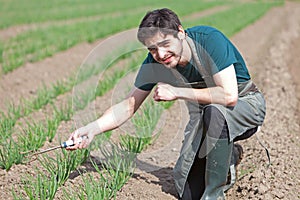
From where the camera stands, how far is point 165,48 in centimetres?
230

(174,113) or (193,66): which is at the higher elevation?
(193,66)

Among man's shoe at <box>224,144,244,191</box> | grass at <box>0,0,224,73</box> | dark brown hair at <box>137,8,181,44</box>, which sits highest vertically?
dark brown hair at <box>137,8,181,44</box>

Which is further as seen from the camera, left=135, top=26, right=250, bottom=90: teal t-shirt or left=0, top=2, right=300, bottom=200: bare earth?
left=0, top=2, right=300, bottom=200: bare earth

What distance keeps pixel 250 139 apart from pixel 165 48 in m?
1.52

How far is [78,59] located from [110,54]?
0.59m

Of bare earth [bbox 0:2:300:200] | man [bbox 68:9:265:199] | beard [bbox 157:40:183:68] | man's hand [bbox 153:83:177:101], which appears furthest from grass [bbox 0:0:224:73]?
man's hand [bbox 153:83:177:101]

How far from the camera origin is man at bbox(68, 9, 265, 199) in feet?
7.57

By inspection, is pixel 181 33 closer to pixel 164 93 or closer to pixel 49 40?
pixel 164 93

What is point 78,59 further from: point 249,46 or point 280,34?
point 280,34

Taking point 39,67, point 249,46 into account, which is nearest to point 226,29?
point 249,46

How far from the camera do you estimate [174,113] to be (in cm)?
439

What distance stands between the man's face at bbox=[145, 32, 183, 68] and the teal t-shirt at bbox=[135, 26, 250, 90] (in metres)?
0.12

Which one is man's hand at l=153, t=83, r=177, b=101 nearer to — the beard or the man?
the man

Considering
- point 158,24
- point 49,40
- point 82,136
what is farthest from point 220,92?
point 49,40
